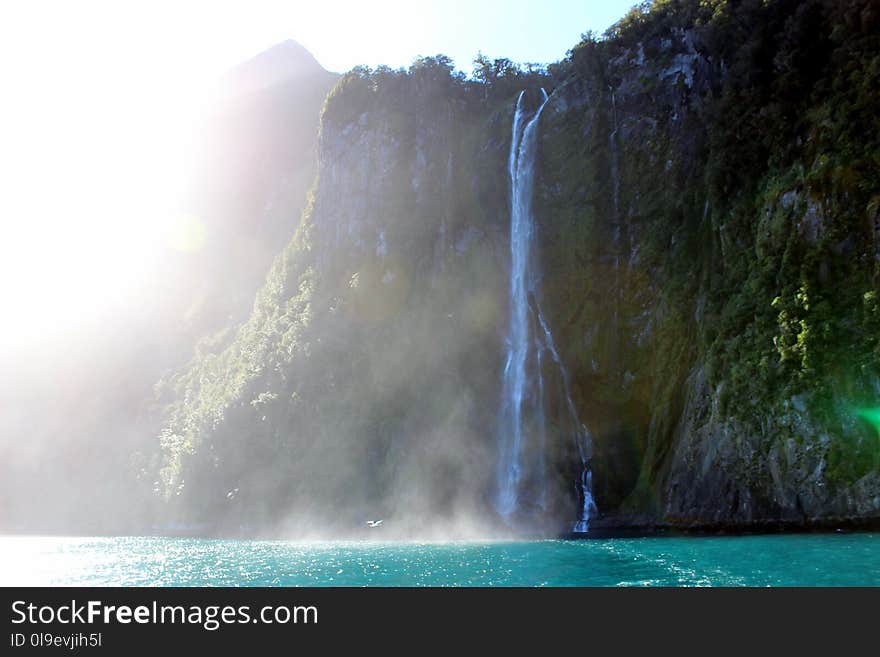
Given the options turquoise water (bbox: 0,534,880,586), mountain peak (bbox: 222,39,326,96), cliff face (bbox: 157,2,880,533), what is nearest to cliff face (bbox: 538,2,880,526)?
cliff face (bbox: 157,2,880,533)

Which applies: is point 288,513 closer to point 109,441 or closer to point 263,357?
point 263,357

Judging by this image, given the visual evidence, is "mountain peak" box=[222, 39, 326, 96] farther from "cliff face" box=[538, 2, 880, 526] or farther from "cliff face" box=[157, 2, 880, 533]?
"cliff face" box=[538, 2, 880, 526]

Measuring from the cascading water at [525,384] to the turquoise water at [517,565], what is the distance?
10.0 metres

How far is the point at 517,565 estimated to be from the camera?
85.4ft

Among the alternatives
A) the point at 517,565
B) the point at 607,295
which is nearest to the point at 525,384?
the point at 607,295

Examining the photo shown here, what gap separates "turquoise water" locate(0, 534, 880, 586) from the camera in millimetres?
20859

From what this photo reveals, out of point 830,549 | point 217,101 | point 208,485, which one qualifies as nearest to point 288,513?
point 208,485

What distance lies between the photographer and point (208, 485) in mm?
68250

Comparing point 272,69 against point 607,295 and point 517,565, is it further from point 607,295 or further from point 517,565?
point 517,565

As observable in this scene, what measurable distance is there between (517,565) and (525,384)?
24474mm

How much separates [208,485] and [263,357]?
11725 millimetres

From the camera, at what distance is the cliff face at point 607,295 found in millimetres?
34688

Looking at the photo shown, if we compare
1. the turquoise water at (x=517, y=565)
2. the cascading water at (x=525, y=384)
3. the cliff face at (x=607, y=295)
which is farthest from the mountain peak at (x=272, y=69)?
the turquoise water at (x=517, y=565)

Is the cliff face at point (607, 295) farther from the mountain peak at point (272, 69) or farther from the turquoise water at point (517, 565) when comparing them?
the mountain peak at point (272, 69)
